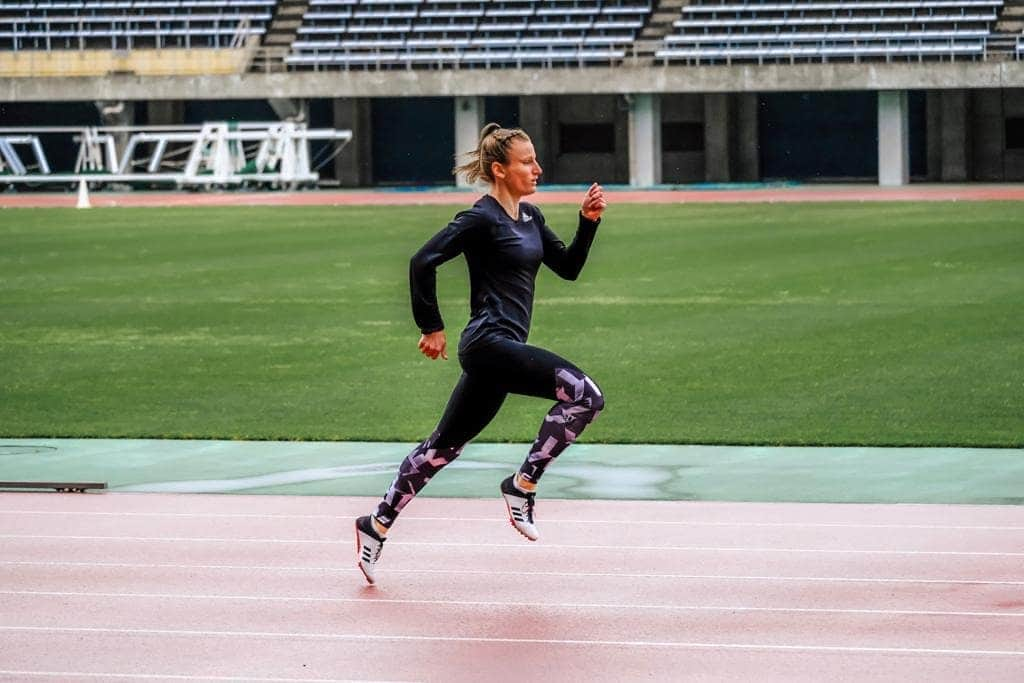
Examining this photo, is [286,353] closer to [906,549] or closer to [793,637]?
[906,549]

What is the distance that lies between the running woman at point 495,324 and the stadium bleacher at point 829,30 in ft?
147

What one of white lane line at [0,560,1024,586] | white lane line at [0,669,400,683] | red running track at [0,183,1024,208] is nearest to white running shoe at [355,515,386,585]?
white lane line at [0,560,1024,586]

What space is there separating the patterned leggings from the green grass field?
4.17 meters

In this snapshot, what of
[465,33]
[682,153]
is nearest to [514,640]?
[682,153]

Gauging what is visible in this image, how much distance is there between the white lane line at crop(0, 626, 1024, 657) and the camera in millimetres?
6934

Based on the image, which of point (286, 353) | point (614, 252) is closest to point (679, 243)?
point (614, 252)

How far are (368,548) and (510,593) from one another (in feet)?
2.09

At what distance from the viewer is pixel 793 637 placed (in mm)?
7164

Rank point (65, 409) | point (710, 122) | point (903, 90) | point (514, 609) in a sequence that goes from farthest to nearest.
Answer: point (710, 122) → point (903, 90) → point (65, 409) → point (514, 609)

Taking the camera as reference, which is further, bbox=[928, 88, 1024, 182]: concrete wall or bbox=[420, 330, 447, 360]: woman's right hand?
bbox=[928, 88, 1024, 182]: concrete wall

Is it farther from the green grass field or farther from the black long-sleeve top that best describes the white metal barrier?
the black long-sleeve top

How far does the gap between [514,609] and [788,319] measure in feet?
39.7

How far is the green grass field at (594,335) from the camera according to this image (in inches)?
523

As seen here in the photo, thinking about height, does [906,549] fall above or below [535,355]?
below
